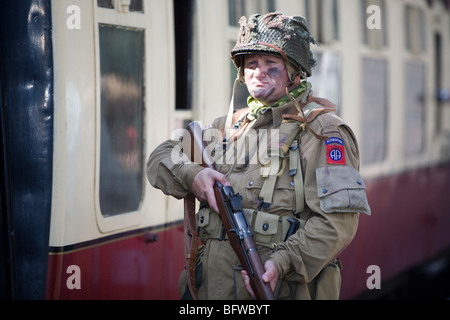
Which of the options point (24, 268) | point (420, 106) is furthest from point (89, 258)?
point (420, 106)

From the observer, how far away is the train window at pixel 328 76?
4891 millimetres

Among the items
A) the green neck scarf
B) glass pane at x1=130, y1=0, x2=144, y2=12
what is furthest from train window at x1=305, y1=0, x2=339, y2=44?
the green neck scarf

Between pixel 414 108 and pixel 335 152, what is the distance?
409cm

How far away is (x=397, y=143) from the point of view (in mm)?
6117

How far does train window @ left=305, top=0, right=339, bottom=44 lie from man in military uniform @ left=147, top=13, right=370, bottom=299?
83.4 inches

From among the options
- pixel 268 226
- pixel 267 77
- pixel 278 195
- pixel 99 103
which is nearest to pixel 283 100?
pixel 267 77

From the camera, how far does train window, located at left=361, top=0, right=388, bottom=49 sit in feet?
18.3

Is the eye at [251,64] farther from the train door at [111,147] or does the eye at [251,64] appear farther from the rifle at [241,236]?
the train door at [111,147]

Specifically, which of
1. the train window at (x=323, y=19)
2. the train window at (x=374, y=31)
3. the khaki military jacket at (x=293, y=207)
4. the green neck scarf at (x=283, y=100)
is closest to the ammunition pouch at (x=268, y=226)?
the khaki military jacket at (x=293, y=207)

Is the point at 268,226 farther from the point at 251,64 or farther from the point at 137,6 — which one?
the point at 137,6

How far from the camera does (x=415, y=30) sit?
649cm

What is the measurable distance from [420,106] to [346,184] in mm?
4281

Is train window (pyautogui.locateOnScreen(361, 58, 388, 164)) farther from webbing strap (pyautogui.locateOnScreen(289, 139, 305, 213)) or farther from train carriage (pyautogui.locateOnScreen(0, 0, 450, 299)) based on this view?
webbing strap (pyautogui.locateOnScreen(289, 139, 305, 213))

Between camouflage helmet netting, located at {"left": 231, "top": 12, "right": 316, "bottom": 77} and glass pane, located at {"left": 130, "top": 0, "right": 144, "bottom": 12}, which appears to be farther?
glass pane, located at {"left": 130, "top": 0, "right": 144, "bottom": 12}
